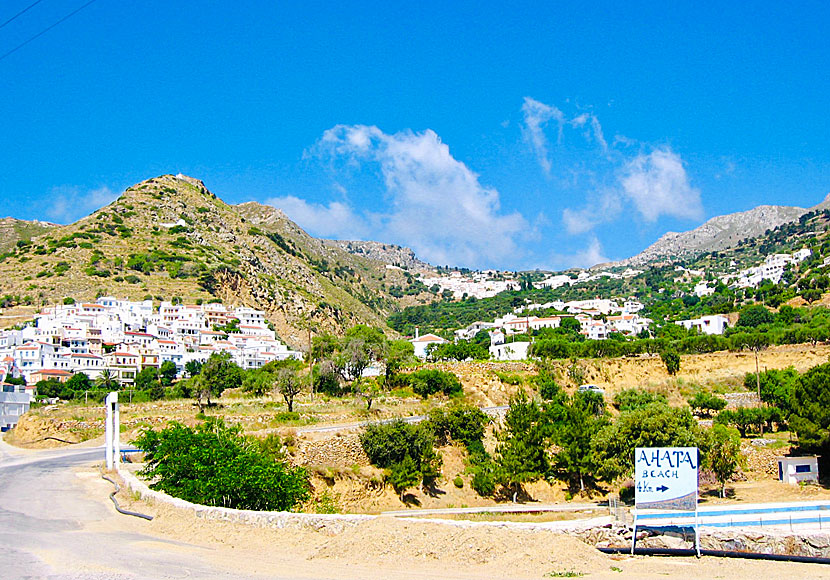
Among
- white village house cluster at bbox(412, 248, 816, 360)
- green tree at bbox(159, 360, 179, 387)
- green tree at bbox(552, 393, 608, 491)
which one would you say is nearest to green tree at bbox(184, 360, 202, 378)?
green tree at bbox(159, 360, 179, 387)

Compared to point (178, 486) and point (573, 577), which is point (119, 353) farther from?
point (573, 577)

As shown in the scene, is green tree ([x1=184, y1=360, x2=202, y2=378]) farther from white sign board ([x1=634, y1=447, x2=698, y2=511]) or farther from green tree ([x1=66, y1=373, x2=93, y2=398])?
white sign board ([x1=634, y1=447, x2=698, y2=511])

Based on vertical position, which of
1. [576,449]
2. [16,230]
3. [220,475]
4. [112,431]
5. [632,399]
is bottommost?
[576,449]

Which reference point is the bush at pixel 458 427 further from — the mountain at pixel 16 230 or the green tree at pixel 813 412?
the mountain at pixel 16 230

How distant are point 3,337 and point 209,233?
53243 millimetres

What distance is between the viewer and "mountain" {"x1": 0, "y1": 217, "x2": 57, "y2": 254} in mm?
142062

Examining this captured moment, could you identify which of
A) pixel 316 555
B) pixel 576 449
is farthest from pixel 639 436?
pixel 316 555

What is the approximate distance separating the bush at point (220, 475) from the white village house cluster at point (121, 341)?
41742mm

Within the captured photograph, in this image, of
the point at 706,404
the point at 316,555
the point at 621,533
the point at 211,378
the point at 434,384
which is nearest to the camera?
the point at 316,555

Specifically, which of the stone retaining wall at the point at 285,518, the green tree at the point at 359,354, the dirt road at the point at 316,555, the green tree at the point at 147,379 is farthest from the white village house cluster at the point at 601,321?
the dirt road at the point at 316,555

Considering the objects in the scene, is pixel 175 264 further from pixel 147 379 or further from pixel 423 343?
pixel 147 379

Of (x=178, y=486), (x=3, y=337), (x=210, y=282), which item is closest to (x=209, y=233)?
(x=210, y=282)

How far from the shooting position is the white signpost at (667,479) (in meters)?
11.4

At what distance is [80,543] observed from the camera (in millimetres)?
10359
